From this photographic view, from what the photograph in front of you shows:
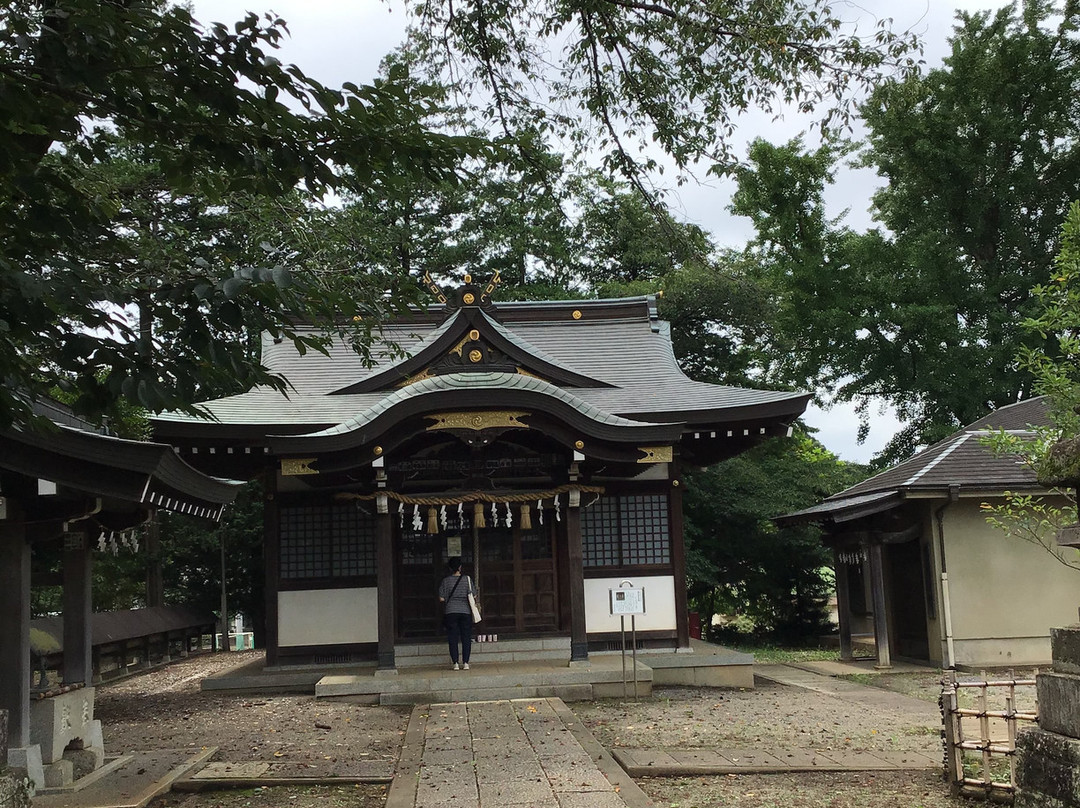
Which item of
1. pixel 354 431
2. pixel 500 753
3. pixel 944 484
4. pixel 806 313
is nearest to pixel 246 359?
pixel 500 753

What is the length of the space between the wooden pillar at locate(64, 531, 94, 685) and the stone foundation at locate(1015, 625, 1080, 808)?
6.87 meters

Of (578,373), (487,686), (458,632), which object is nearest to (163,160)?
(487,686)

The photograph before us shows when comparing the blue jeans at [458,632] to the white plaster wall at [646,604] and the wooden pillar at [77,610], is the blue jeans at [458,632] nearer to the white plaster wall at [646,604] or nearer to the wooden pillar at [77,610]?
the white plaster wall at [646,604]

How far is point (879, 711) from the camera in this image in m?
10.5

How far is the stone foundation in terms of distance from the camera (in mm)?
5090

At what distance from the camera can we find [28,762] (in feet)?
21.9

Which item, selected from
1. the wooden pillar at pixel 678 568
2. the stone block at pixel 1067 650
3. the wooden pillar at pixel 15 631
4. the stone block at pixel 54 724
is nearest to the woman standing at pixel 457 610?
the wooden pillar at pixel 678 568

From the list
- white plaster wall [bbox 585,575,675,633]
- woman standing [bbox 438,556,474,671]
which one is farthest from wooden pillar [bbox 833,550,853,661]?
woman standing [bbox 438,556,474,671]

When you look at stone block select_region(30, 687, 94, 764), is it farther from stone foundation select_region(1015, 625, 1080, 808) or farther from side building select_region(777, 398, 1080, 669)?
side building select_region(777, 398, 1080, 669)

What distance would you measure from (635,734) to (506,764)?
6.67 ft

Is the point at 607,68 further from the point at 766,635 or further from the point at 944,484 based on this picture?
the point at 766,635

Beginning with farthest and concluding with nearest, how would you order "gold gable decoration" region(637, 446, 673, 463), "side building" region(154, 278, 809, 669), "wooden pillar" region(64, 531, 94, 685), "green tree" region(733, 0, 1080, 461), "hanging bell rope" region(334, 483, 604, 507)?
"green tree" region(733, 0, 1080, 461)
"side building" region(154, 278, 809, 669)
"hanging bell rope" region(334, 483, 604, 507)
"gold gable decoration" region(637, 446, 673, 463)
"wooden pillar" region(64, 531, 94, 685)

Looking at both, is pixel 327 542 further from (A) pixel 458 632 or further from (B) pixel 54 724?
(B) pixel 54 724

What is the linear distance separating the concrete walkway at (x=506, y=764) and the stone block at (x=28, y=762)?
2.48m
